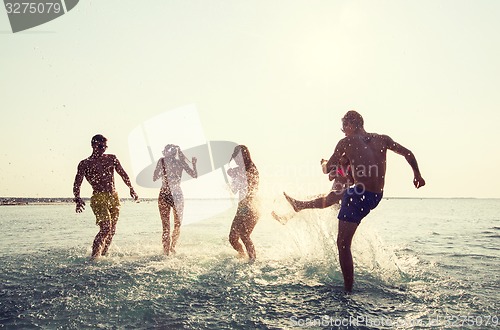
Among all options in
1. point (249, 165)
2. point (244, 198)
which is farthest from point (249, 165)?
point (244, 198)

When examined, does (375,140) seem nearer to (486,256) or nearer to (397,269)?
(397,269)

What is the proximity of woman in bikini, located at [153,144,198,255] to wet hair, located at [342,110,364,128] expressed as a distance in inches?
168

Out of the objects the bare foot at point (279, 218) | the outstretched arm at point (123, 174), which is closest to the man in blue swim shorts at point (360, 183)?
the bare foot at point (279, 218)

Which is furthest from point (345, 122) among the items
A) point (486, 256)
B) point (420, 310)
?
point (486, 256)

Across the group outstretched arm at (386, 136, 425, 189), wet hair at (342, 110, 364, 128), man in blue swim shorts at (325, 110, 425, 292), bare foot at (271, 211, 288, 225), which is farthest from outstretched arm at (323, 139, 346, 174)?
bare foot at (271, 211, 288, 225)

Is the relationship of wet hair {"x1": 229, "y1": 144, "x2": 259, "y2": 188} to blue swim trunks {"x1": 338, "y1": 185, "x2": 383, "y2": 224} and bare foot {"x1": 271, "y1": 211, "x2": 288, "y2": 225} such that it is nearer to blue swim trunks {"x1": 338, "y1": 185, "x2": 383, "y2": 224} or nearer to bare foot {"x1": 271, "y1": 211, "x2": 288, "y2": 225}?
bare foot {"x1": 271, "y1": 211, "x2": 288, "y2": 225}

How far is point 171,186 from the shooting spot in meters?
8.22

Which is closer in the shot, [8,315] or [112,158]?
[8,315]

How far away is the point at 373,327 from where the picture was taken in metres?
3.45

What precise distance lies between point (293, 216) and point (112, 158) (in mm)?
3983

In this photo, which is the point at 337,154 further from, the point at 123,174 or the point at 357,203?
the point at 123,174

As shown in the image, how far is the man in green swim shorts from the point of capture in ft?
23.5

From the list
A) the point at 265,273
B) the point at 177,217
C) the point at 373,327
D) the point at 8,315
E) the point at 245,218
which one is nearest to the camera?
the point at 373,327

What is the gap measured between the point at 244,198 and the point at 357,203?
2836 millimetres
